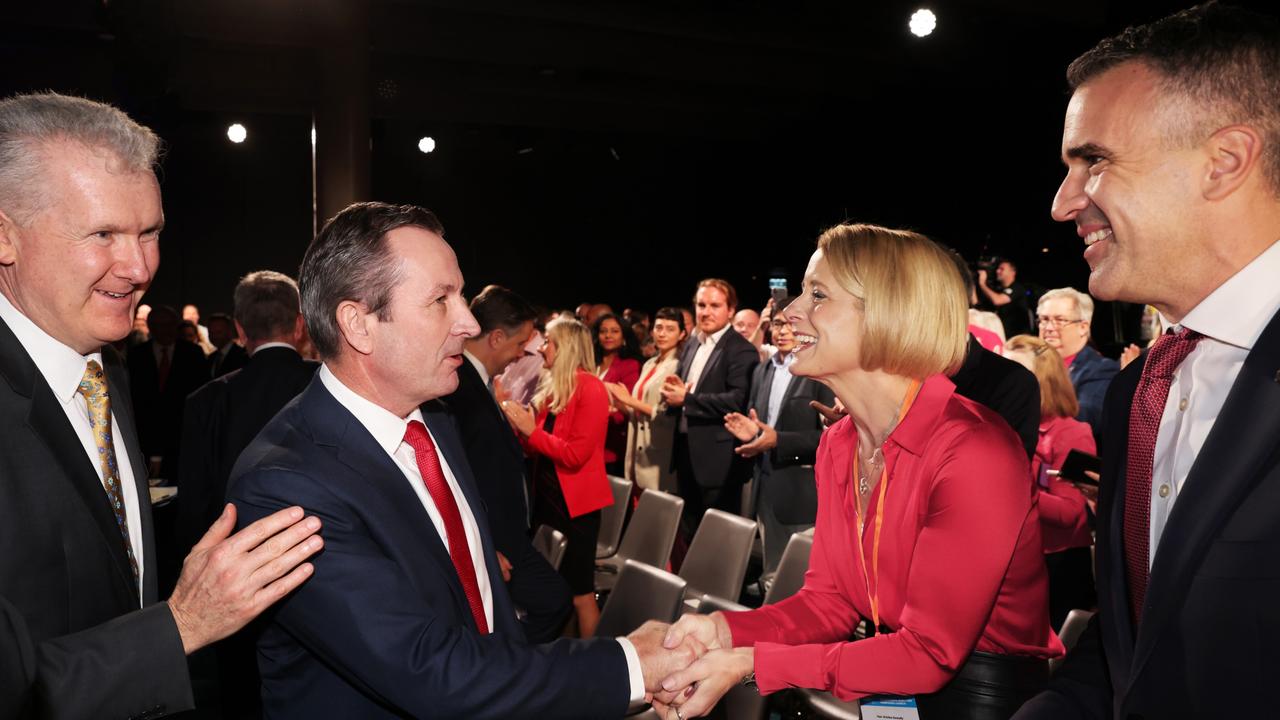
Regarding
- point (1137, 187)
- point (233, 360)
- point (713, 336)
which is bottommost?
point (233, 360)

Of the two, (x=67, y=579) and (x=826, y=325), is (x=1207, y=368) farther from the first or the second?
(x=67, y=579)

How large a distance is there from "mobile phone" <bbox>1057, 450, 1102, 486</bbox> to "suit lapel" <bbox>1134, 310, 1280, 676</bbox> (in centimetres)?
201

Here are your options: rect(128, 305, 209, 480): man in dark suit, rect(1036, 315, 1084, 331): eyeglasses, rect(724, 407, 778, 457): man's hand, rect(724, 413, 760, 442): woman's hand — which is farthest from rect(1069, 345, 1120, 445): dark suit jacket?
rect(128, 305, 209, 480): man in dark suit

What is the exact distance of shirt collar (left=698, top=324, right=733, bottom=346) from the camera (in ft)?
21.6

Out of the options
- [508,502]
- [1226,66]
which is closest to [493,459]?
[508,502]

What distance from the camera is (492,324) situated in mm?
4488

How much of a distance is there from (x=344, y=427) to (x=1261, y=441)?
4.75 ft

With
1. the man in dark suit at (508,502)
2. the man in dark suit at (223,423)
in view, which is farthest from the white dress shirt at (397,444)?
the man in dark suit at (223,423)

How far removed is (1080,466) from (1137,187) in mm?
2008

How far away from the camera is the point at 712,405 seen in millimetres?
6102

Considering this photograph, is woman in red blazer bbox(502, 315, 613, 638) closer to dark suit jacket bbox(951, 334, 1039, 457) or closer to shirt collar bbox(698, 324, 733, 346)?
shirt collar bbox(698, 324, 733, 346)

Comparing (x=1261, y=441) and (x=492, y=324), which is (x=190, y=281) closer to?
(x=492, y=324)

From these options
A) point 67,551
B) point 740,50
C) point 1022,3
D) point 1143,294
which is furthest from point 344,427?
point 740,50

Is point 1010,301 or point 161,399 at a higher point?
point 1010,301
